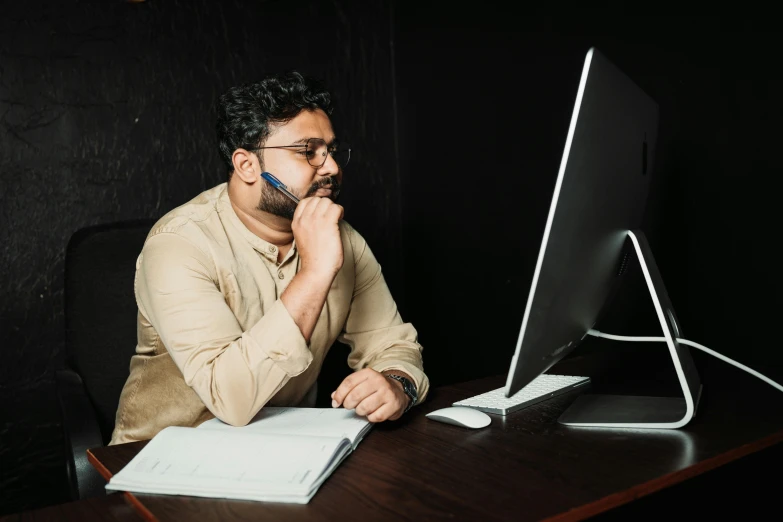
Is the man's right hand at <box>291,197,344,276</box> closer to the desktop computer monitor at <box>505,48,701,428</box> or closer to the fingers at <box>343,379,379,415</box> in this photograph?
the fingers at <box>343,379,379,415</box>

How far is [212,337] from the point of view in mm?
1352

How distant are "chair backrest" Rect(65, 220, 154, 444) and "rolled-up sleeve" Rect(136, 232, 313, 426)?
229mm

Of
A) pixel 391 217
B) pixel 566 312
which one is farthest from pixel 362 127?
pixel 566 312

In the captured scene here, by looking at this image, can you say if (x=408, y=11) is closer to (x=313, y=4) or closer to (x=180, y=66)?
(x=313, y=4)

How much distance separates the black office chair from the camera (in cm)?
167

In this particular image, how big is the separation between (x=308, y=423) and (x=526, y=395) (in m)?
0.40

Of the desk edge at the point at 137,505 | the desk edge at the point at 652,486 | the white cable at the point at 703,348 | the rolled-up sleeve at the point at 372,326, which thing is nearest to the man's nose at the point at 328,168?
the rolled-up sleeve at the point at 372,326

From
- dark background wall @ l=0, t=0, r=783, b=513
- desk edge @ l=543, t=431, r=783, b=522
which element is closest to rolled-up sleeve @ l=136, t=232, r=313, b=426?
desk edge @ l=543, t=431, r=783, b=522

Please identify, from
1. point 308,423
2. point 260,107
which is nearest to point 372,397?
point 308,423

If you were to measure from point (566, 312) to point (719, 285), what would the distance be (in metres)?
0.80

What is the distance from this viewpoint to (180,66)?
2.40m

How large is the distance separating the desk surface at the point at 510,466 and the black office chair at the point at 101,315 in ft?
1.70

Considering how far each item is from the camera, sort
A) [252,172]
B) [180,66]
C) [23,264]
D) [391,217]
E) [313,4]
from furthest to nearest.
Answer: [391,217], [313,4], [180,66], [23,264], [252,172]

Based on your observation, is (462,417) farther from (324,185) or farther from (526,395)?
(324,185)
